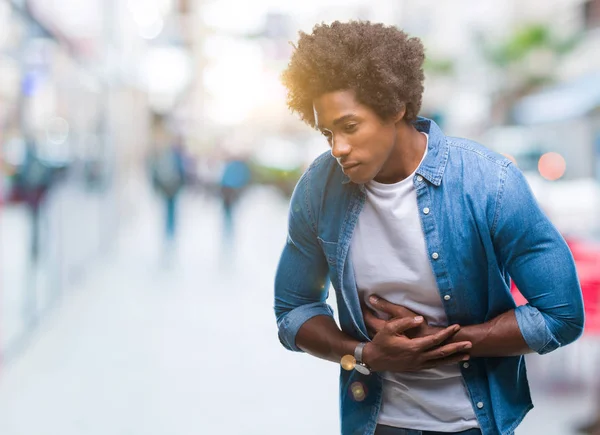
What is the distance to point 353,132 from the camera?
1.86 meters

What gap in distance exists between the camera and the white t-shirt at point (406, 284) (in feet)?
6.43

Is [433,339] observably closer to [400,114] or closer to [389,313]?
[389,313]

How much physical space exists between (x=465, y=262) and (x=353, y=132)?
1.24 feet

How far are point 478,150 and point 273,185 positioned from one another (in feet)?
101

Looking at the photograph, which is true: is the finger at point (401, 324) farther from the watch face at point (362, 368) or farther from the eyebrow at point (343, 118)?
the eyebrow at point (343, 118)

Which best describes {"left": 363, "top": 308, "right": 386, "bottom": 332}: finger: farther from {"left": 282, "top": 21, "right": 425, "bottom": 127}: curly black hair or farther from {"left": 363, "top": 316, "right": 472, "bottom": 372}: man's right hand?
{"left": 282, "top": 21, "right": 425, "bottom": 127}: curly black hair


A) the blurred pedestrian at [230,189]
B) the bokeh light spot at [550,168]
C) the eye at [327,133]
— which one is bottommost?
the eye at [327,133]

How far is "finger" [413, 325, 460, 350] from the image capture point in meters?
1.88

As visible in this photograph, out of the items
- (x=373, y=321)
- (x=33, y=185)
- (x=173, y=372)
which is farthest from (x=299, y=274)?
(x=33, y=185)

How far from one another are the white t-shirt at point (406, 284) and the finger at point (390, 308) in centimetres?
2

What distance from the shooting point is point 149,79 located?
38.6m

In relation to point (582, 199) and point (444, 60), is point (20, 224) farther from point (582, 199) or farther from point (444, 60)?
point (444, 60)

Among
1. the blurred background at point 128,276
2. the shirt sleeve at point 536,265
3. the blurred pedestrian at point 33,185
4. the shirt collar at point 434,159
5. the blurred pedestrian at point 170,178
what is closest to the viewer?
the shirt sleeve at point 536,265

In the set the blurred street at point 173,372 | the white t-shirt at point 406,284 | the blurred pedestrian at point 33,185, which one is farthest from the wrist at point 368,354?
the blurred pedestrian at point 33,185
